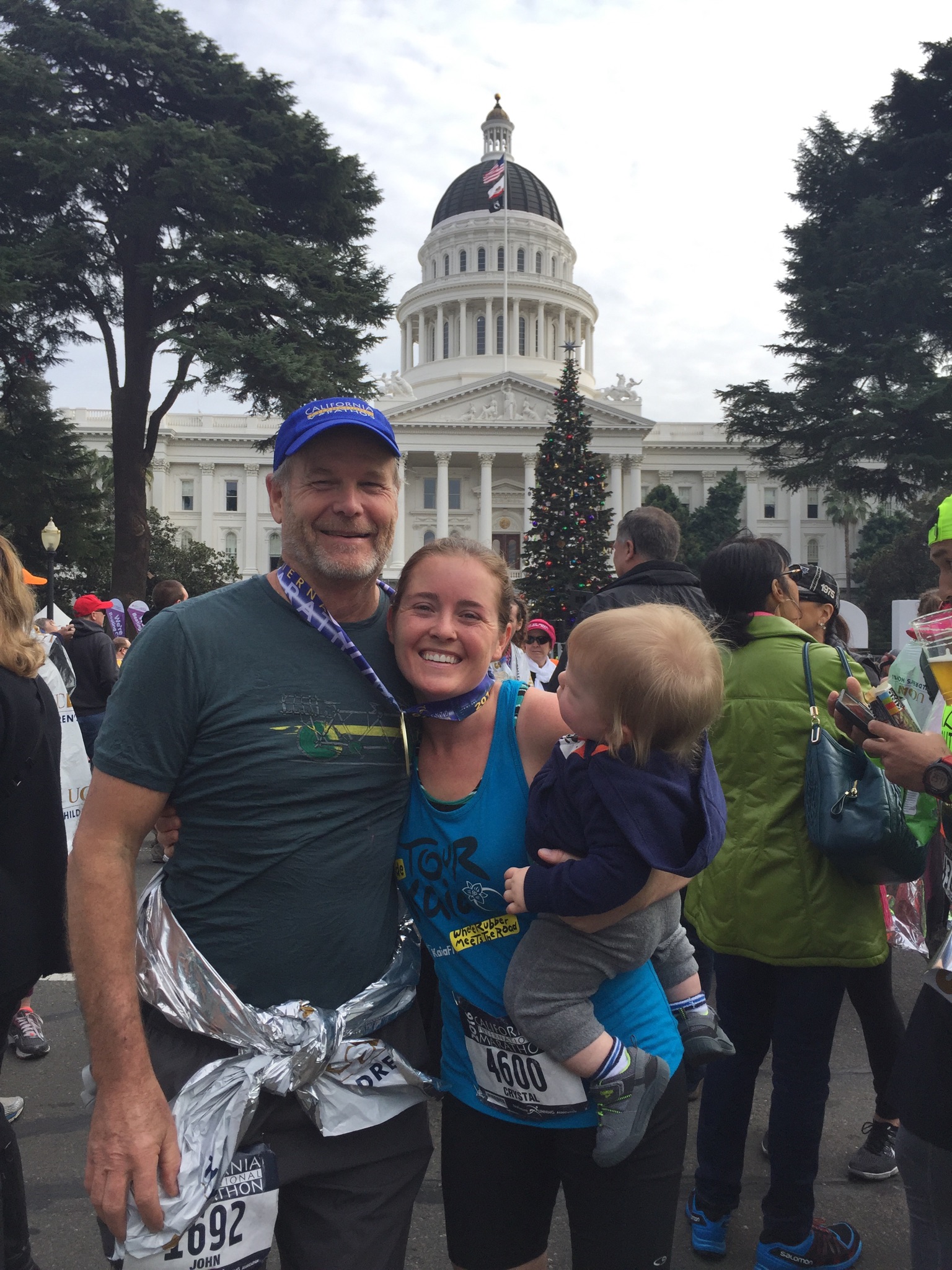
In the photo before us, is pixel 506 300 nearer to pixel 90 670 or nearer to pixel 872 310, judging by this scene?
pixel 872 310

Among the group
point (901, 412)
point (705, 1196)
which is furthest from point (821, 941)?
point (901, 412)

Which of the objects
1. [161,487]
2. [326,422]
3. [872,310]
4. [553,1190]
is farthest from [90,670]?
[161,487]

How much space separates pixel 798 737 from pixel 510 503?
67.8 meters

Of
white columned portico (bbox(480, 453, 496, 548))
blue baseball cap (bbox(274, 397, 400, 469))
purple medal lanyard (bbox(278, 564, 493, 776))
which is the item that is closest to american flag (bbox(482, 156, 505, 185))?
white columned portico (bbox(480, 453, 496, 548))

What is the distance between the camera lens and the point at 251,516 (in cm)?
7406

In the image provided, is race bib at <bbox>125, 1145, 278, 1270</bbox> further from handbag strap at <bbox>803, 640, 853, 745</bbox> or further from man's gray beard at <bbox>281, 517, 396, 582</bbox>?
handbag strap at <bbox>803, 640, 853, 745</bbox>

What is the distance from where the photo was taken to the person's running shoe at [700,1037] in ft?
6.77

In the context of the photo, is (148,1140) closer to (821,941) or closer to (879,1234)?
(821,941)

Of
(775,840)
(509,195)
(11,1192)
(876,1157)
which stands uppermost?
(509,195)

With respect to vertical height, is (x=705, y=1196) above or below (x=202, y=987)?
below

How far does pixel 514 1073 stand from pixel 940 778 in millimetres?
1144

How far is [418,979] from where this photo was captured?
2105mm

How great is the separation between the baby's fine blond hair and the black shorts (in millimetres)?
736

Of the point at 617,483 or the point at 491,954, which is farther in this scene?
the point at 617,483
